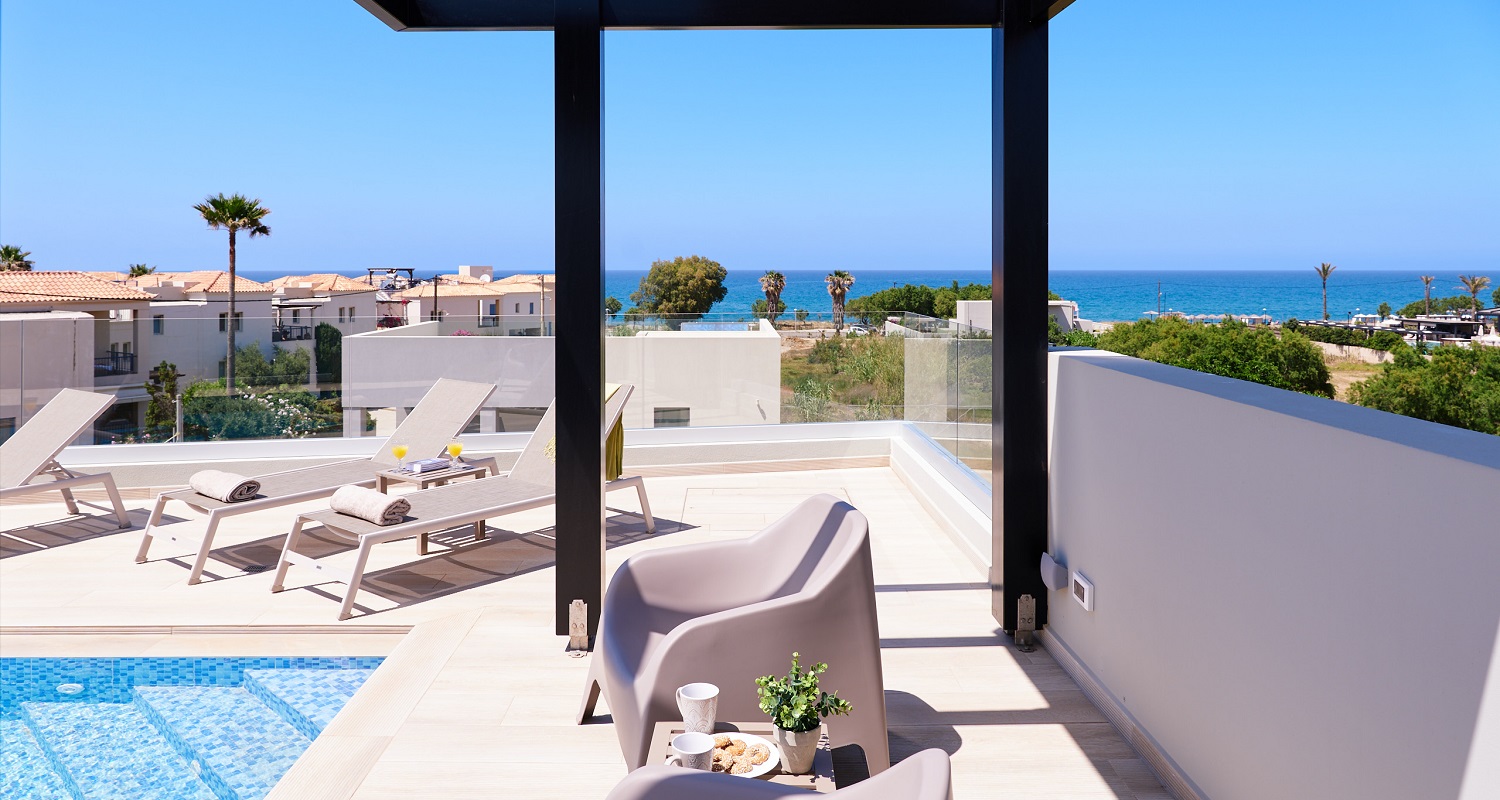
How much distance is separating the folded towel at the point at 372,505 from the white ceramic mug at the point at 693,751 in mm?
3150

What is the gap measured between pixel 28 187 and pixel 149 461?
4783cm

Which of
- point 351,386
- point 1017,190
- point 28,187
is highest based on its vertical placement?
point 28,187

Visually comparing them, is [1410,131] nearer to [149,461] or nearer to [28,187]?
[149,461]

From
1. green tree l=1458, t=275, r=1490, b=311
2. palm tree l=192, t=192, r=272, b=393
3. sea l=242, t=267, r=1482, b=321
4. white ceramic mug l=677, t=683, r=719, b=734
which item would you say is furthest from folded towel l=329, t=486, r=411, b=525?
sea l=242, t=267, r=1482, b=321

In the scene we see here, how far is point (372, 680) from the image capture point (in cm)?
365

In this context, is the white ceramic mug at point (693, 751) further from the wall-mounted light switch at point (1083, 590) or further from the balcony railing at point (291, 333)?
the balcony railing at point (291, 333)

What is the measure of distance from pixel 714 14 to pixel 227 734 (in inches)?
125

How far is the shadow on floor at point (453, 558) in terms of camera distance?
5016mm

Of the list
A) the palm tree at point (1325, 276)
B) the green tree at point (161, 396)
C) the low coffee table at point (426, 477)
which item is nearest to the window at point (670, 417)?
the low coffee table at point (426, 477)

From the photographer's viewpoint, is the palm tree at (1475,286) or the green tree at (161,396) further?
the palm tree at (1475,286)

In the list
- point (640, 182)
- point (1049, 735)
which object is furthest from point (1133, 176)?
point (1049, 735)

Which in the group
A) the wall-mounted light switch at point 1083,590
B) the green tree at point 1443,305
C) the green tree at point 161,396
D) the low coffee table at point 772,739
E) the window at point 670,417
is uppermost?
the green tree at point 1443,305

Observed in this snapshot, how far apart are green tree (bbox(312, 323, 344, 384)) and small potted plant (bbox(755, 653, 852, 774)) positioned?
21.3 feet

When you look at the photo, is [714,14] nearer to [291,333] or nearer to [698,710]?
[698,710]
